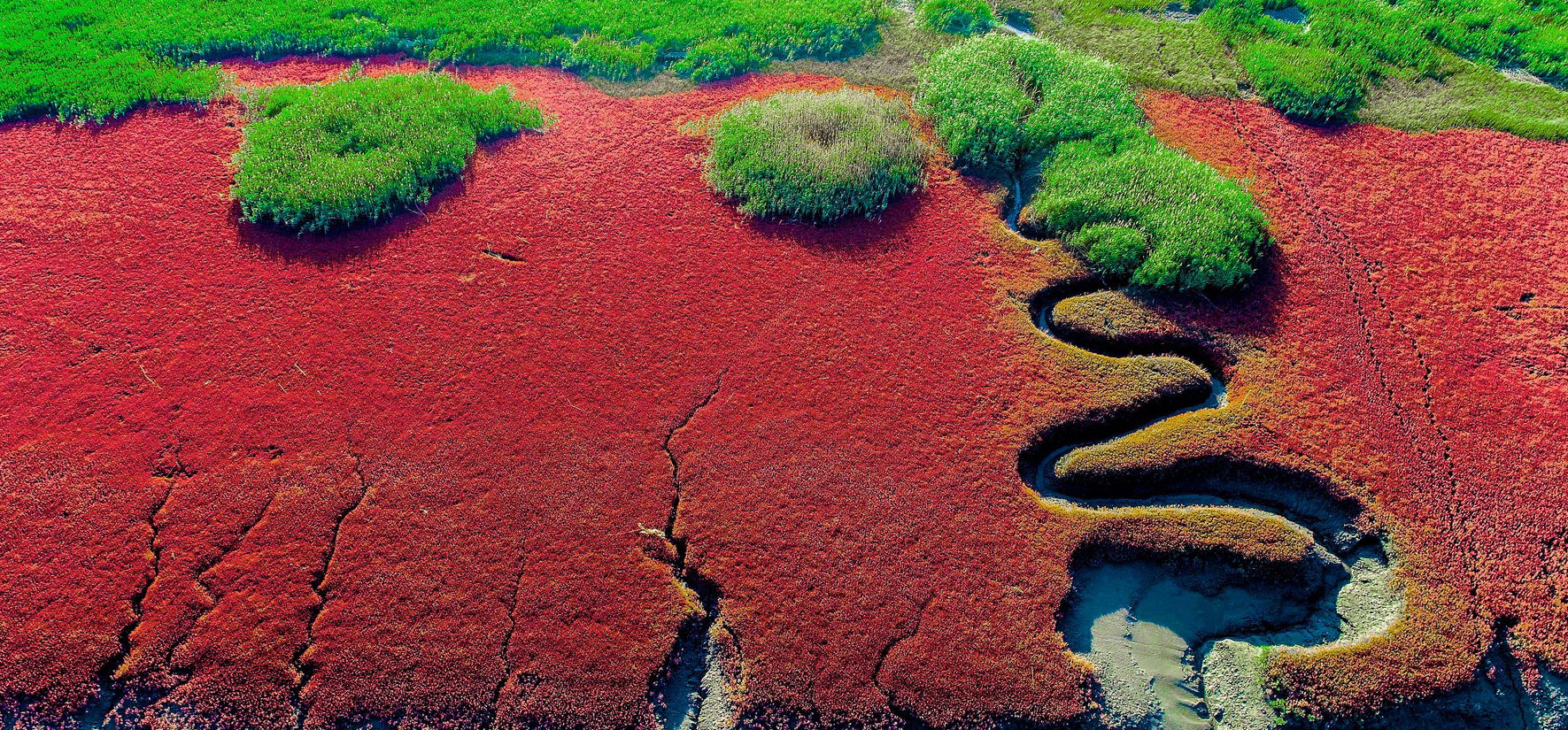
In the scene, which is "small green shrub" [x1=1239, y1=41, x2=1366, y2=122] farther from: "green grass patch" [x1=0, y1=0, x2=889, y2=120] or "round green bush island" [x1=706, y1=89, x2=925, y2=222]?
"green grass patch" [x1=0, y1=0, x2=889, y2=120]

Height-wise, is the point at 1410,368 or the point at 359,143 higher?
the point at 359,143

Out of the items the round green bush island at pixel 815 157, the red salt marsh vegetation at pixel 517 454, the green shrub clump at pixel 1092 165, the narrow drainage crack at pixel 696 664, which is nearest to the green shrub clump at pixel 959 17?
the green shrub clump at pixel 1092 165

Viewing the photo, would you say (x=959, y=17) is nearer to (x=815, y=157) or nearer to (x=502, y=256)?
(x=815, y=157)

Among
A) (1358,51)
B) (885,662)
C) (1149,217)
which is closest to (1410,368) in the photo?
(1149,217)

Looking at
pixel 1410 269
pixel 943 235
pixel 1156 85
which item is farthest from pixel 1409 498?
pixel 1156 85

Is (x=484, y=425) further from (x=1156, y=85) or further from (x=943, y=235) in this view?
(x=1156, y=85)
